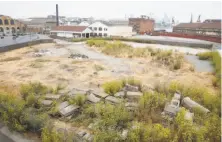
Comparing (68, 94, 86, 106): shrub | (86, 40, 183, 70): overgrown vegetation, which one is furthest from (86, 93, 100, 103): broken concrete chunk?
(86, 40, 183, 70): overgrown vegetation

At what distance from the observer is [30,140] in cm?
371

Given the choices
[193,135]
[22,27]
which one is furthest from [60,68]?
[22,27]

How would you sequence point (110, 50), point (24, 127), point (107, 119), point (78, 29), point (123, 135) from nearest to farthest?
point (123, 135) < point (24, 127) < point (107, 119) < point (110, 50) < point (78, 29)

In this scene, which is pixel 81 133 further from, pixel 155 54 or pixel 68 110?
pixel 155 54

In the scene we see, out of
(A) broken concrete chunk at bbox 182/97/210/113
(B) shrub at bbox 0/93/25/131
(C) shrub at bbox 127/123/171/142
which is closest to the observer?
(C) shrub at bbox 127/123/171/142

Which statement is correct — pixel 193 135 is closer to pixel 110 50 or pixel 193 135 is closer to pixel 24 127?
pixel 24 127

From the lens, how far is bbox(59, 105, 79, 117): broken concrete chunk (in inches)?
180

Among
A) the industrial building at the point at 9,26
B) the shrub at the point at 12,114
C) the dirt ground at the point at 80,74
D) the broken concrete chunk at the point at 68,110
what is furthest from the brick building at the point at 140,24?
the shrub at the point at 12,114

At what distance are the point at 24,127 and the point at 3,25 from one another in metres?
35.1

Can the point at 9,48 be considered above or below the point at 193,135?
above

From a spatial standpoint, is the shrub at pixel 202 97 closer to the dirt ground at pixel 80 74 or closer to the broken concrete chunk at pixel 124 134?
the dirt ground at pixel 80 74

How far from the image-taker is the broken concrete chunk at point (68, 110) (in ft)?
15.0

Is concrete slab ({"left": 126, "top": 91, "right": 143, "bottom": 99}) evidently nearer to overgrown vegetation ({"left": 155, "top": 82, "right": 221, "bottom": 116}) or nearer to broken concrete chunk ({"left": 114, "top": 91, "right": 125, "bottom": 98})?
broken concrete chunk ({"left": 114, "top": 91, "right": 125, "bottom": 98})

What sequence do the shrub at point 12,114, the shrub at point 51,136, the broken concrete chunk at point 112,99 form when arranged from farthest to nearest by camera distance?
the broken concrete chunk at point 112,99, the shrub at point 12,114, the shrub at point 51,136
